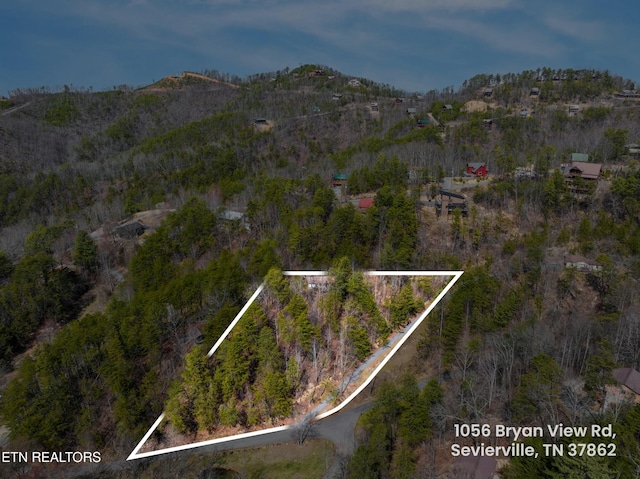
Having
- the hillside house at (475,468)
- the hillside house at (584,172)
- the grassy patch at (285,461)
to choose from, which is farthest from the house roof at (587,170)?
the grassy patch at (285,461)

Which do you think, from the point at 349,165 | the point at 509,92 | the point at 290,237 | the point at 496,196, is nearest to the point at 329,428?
the point at 290,237

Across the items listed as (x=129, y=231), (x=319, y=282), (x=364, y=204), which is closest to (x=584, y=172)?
(x=364, y=204)

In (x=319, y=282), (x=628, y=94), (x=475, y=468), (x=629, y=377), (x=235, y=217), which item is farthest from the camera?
(x=628, y=94)

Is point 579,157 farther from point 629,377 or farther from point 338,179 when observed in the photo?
point 629,377

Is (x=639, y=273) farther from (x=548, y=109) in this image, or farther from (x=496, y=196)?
(x=548, y=109)

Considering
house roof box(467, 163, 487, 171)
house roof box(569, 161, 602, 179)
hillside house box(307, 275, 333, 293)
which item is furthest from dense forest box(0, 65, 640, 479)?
house roof box(569, 161, 602, 179)

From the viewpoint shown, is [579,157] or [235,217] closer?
[235,217]
